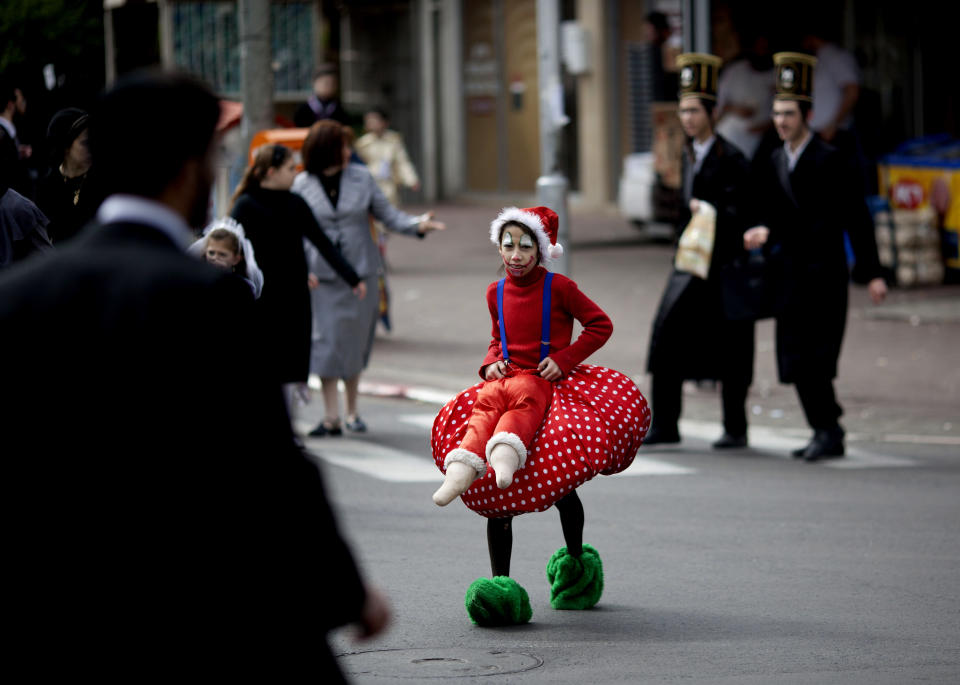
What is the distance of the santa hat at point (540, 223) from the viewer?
606 cm

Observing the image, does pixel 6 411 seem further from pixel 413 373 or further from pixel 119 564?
pixel 413 373

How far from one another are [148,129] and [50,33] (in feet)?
45.0

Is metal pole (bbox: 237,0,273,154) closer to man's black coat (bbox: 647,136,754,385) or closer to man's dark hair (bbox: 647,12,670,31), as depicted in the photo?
man's black coat (bbox: 647,136,754,385)

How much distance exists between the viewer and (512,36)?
90.9 feet

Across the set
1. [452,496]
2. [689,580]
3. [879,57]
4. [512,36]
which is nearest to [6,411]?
[452,496]

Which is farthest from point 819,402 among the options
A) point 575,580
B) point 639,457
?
point 575,580

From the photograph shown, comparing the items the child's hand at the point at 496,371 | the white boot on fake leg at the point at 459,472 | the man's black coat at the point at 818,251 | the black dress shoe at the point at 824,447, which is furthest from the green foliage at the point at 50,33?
the white boot on fake leg at the point at 459,472

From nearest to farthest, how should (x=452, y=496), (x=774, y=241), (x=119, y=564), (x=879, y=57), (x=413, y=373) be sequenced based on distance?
(x=119, y=564) → (x=452, y=496) → (x=774, y=241) → (x=413, y=373) → (x=879, y=57)

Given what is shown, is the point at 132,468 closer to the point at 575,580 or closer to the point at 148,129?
the point at 148,129

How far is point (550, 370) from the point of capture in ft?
19.7

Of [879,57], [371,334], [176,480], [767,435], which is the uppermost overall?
[879,57]

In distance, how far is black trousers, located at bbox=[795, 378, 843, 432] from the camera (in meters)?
9.29

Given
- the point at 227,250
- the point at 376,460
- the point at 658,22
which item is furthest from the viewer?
the point at 658,22

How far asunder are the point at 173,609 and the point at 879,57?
1744 cm
